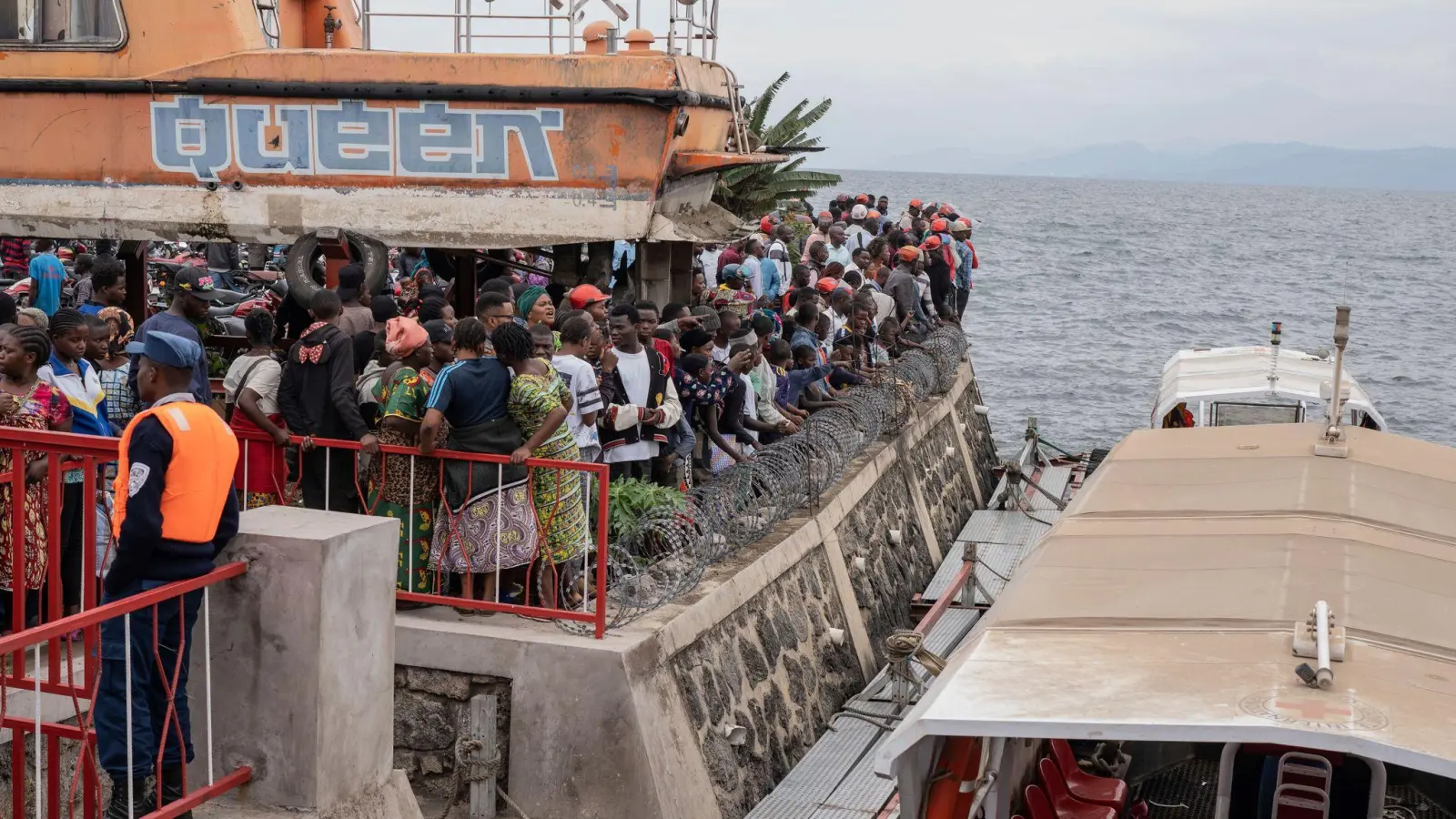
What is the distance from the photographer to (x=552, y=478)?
28.1ft

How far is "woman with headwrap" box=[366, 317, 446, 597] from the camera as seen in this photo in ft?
28.0

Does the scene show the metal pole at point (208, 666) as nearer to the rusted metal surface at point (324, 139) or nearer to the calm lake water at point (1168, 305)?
the rusted metal surface at point (324, 139)

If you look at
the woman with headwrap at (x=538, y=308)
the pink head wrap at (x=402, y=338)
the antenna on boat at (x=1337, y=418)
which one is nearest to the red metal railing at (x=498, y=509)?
the pink head wrap at (x=402, y=338)

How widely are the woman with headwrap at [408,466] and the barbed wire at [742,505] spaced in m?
0.92

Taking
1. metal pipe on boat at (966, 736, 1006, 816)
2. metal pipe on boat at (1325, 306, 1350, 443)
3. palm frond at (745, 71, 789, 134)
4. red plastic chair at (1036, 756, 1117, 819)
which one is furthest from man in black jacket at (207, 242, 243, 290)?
metal pipe on boat at (966, 736, 1006, 816)

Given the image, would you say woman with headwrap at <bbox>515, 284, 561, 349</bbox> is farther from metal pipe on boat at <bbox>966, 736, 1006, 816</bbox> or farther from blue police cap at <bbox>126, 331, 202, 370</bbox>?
metal pipe on boat at <bbox>966, 736, 1006, 816</bbox>

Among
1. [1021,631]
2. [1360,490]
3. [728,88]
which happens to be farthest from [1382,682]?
[728,88]

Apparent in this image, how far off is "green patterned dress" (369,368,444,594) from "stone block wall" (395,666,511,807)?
506 millimetres

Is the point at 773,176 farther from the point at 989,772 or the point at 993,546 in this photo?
the point at 989,772

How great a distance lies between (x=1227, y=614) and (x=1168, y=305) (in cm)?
5649

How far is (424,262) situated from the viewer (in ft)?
66.9

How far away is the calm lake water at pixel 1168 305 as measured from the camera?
38750mm

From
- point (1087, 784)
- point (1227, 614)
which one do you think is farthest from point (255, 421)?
point (1227, 614)

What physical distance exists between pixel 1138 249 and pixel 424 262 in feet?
247
